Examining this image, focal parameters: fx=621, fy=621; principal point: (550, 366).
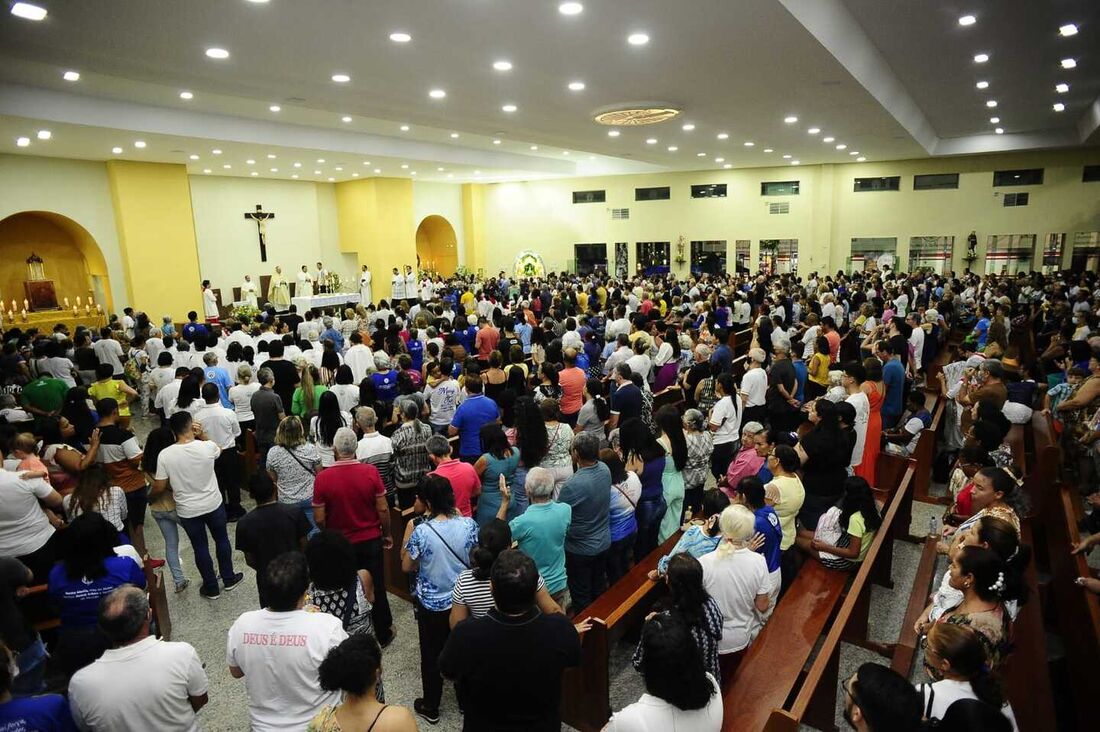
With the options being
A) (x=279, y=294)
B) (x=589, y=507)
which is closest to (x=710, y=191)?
(x=279, y=294)

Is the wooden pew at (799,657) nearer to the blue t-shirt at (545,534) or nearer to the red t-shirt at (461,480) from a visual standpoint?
the blue t-shirt at (545,534)


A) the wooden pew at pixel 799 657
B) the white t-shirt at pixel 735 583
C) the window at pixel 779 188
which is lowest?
the wooden pew at pixel 799 657

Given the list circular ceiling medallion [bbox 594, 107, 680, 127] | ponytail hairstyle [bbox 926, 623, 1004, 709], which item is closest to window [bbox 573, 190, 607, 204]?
circular ceiling medallion [bbox 594, 107, 680, 127]

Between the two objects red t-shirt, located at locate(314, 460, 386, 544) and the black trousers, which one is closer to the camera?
red t-shirt, located at locate(314, 460, 386, 544)

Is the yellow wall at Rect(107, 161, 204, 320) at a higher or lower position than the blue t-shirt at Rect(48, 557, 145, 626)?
higher

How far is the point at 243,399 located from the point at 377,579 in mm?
3372

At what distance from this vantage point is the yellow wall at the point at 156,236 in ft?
52.5

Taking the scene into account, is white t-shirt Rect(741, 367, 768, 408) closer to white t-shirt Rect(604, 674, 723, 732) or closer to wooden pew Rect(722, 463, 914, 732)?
wooden pew Rect(722, 463, 914, 732)

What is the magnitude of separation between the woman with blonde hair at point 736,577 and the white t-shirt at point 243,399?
523 cm

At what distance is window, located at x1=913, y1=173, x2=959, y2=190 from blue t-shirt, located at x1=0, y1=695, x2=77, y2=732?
24561mm

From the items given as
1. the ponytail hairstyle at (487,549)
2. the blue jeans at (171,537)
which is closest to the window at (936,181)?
the ponytail hairstyle at (487,549)

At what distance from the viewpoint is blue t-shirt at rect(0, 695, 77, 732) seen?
225 centimetres

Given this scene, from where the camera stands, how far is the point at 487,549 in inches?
118

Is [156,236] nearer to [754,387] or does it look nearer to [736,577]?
[754,387]
